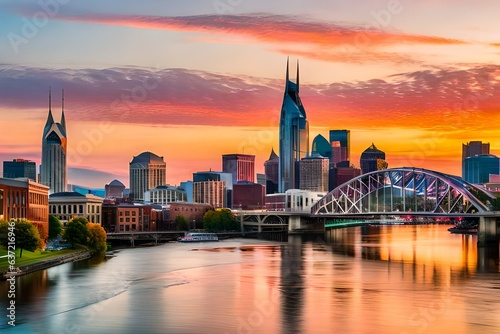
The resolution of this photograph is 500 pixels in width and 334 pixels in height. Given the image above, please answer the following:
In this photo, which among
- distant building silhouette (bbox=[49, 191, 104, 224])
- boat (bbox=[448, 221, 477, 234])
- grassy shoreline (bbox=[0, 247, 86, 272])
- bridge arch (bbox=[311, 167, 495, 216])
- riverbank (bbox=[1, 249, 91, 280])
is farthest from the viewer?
boat (bbox=[448, 221, 477, 234])

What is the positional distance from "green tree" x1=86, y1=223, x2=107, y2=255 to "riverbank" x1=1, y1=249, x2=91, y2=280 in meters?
3.48

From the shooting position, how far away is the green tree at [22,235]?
247 ft

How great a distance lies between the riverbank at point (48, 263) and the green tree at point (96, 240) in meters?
3.48

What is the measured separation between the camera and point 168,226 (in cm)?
18388

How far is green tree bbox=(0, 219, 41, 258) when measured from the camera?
2960 inches

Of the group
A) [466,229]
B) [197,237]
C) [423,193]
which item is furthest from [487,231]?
[466,229]

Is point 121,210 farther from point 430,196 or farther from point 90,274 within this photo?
point 90,274

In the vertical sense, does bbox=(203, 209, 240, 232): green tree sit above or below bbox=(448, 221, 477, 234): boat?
above

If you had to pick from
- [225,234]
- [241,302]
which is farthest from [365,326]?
[225,234]

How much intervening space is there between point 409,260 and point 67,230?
3982 cm

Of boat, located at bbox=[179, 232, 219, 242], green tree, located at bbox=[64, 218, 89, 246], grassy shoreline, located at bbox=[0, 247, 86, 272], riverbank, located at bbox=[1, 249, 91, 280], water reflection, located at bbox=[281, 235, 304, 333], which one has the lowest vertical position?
water reflection, located at bbox=[281, 235, 304, 333]

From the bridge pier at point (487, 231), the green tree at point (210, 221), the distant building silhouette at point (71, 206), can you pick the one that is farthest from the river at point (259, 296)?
the green tree at point (210, 221)

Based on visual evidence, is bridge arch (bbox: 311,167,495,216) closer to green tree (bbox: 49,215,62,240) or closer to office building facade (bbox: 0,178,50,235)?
green tree (bbox: 49,215,62,240)

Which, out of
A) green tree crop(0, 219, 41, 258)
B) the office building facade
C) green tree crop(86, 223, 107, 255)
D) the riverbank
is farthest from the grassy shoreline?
green tree crop(86, 223, 107, 255)
